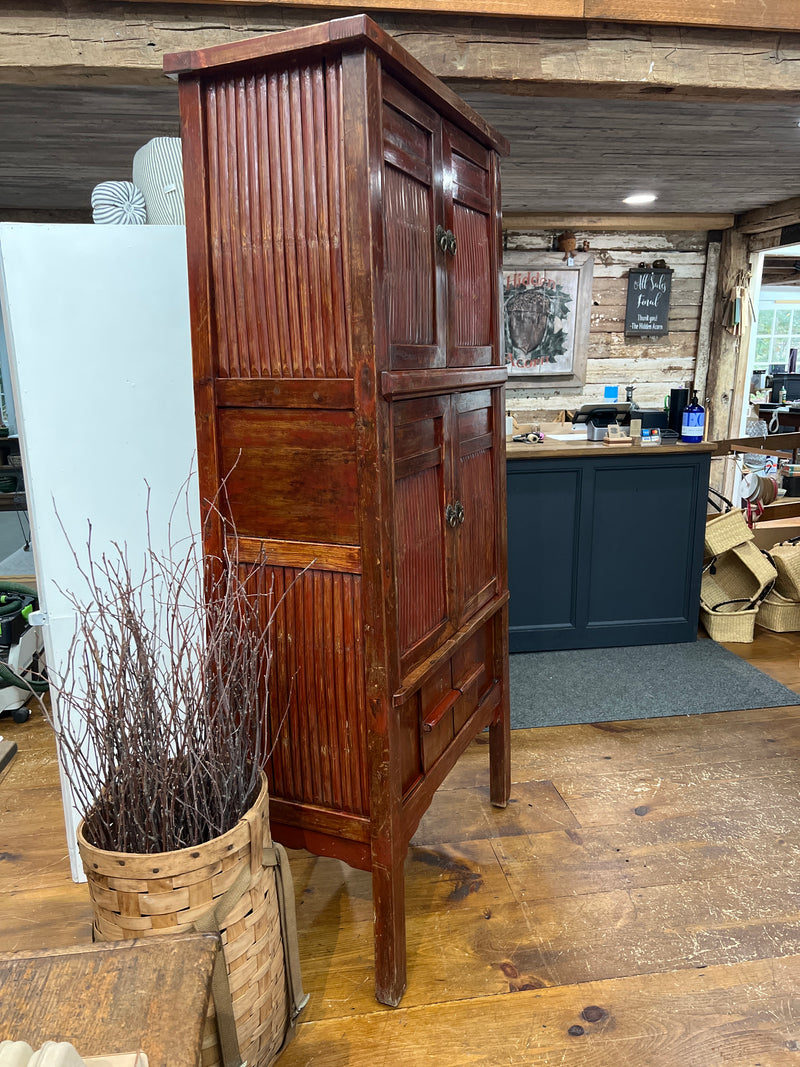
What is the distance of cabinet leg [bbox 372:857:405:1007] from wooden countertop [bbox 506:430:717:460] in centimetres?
218

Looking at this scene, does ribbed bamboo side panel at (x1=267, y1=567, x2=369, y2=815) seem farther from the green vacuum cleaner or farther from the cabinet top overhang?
the green vacuum cleaner

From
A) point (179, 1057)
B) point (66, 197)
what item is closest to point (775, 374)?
point (66, 197)

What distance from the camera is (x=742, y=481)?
609cm

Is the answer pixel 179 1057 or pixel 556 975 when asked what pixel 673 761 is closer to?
pixel 556 975

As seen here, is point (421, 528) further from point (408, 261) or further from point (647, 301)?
point (647, 301)

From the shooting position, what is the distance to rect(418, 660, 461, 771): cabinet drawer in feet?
6.12

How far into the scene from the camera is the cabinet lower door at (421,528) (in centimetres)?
167

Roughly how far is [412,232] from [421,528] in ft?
2.12

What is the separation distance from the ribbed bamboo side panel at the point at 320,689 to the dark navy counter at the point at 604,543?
203cm

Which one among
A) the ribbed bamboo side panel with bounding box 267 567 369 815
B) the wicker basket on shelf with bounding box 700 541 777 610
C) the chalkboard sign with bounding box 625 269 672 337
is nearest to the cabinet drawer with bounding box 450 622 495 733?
the ribbed bamboo side panel with bounding box 267 567 369 815

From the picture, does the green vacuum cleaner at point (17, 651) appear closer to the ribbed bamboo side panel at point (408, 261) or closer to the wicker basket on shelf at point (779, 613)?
the ribbed bamboo side panel at point (408, 261)

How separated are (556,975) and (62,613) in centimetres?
151

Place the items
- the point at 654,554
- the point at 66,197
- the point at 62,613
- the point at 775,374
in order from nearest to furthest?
1. the point at 62,613
2. the point at 654,554
3. the point at 66,197
4. the point at 775,374

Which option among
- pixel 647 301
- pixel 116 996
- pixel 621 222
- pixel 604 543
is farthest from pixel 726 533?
pixel 116 996
